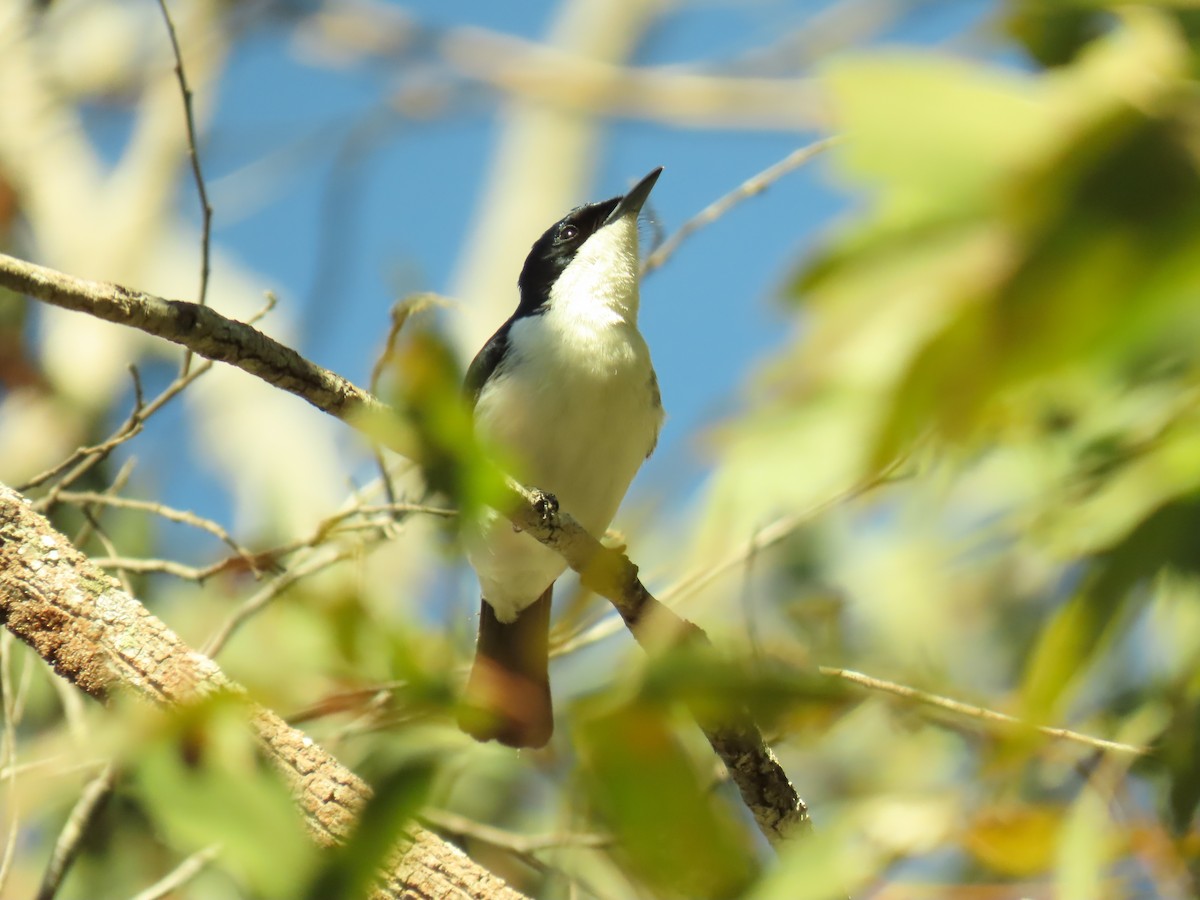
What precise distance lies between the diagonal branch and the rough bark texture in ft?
1.41

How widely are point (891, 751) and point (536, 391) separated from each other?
9.55 ft

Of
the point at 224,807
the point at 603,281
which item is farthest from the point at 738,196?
the point at 224,807

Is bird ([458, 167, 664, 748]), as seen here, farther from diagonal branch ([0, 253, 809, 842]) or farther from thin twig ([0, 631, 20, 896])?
thin twig ([0, 631, 20, 896])

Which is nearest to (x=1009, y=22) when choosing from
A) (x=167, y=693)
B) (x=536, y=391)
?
(x=167, y=693)

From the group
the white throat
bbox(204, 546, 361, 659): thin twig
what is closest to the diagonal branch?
bbox(204, 546, 361, 659): thin twig

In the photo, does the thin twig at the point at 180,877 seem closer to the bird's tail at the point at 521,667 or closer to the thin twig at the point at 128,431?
the bird's tail at the point at 521,667

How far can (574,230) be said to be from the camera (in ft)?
16.1

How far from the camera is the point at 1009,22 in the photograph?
5.42 feet

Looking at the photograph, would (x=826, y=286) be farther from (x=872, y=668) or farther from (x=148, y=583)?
(x=148, y=583)

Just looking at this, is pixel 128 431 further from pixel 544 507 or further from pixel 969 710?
pixel 969 710

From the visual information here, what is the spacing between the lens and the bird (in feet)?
13.7

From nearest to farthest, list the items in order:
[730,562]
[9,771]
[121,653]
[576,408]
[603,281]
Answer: [121,653] → [9,771] → [730,562] → [576,408] → [603,281]

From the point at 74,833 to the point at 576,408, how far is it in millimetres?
1837

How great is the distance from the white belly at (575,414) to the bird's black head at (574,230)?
0.42 meters
